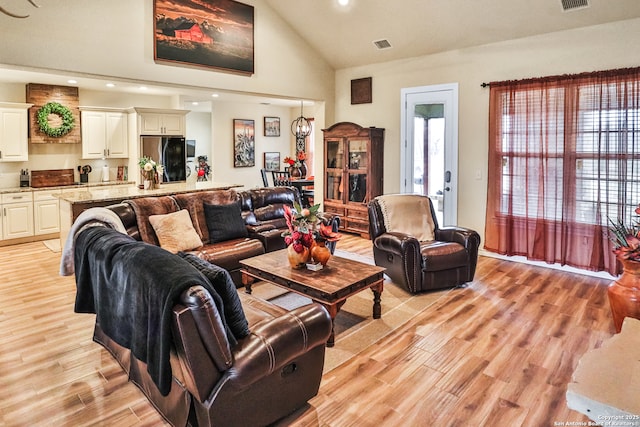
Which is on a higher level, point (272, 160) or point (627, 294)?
point (272, 160)

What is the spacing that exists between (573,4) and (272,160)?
7.63 metres

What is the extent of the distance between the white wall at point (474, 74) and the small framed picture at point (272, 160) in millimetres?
3620

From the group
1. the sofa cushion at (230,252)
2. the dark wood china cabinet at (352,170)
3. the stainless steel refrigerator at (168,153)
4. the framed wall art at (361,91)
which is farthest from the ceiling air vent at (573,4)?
the stainless steel refrigerator at (168,153)

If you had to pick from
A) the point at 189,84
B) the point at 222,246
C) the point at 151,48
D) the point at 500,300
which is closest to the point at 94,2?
the point at 151,48

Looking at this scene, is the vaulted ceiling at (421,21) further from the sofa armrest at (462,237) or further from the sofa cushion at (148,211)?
the sofa cushion at (148,211)

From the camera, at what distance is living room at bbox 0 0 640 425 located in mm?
4617

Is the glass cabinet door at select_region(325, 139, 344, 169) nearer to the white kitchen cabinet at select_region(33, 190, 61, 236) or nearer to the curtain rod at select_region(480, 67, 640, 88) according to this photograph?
the curtain rod at select_region(480, 67, 640, 88)

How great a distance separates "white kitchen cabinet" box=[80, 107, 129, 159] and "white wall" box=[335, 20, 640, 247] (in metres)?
4.08

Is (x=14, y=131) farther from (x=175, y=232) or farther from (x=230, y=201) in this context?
(x=175, y=232)

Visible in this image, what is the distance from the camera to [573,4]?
Result: 14.9 feet

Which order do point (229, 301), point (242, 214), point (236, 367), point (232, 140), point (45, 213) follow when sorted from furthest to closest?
point (232, 140)
point (45, 213)
point (242, 214)
point (229, 301)
point (236, 367)

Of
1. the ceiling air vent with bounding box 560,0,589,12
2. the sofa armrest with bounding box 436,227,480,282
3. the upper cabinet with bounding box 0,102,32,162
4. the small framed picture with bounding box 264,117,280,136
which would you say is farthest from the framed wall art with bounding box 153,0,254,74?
the small framed picture with bounding box 264,117,280,136

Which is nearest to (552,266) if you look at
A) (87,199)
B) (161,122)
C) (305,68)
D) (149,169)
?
(305,68)

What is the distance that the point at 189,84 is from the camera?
5.75 meters
